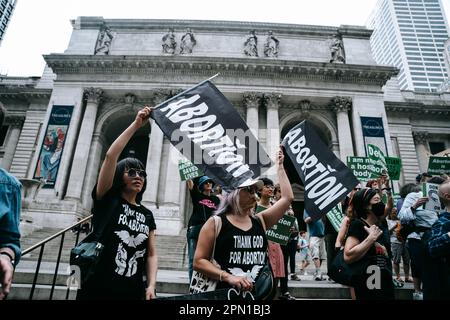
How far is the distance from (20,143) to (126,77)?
1071 cm

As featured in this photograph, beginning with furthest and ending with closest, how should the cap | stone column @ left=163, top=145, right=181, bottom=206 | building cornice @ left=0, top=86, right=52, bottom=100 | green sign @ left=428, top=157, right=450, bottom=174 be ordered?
building cornice @ left=0, top=86, right=52, bottom=100, stone column @ left=163, top=145, right=181, bottom=206, green sign @ left=428, top=157, right=450, bottom=174, the cap

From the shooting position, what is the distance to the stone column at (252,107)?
19422 millimetres

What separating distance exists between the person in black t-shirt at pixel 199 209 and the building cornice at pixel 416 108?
2428cm

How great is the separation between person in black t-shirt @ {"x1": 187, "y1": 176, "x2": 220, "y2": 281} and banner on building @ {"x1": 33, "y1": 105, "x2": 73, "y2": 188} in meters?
16.7

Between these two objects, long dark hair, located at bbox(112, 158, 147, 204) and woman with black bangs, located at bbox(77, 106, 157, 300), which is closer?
woman with black bangs, located at bbox(77, 106, 157, 300)

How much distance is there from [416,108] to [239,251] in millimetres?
28314

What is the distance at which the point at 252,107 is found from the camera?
19.9 metres

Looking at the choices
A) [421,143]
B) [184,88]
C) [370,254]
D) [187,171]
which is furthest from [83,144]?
[421,143]

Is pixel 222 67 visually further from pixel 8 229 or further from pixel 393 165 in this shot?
pixel 8 229

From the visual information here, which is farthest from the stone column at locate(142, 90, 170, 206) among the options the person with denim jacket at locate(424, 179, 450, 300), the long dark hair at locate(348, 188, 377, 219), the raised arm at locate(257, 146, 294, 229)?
the person with denim jacket at locate(424, 179, 450, 300)

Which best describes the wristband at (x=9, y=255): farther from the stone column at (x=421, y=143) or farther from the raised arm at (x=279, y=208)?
the stone column at (x=421, y=143)

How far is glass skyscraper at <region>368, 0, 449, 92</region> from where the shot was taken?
348 ft

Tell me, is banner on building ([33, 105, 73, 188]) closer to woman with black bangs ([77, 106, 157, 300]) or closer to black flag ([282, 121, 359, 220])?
woman with black bangs ([77, 106, 157, 300])
